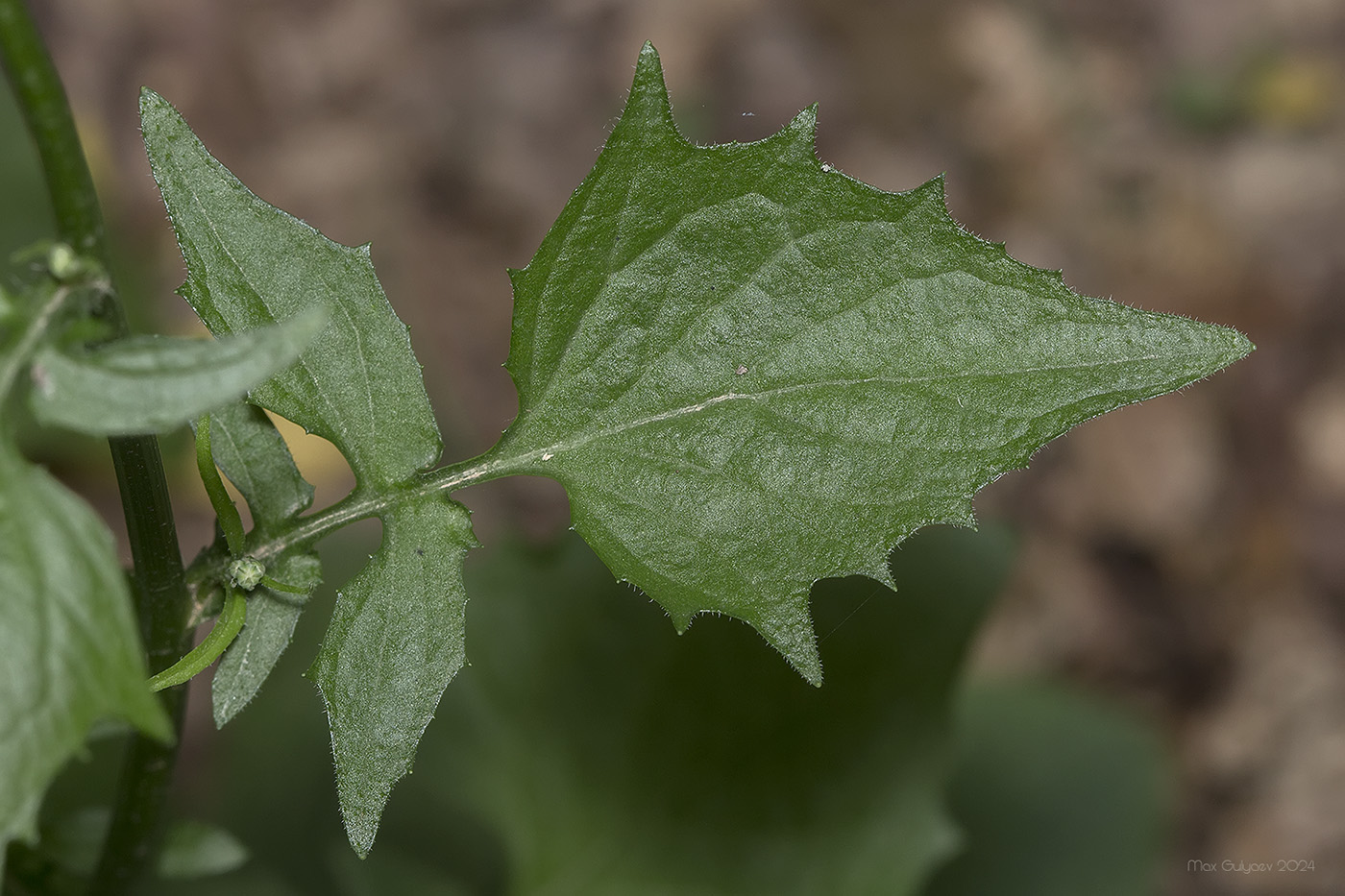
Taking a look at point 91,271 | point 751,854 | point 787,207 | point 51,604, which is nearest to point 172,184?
point 91,271

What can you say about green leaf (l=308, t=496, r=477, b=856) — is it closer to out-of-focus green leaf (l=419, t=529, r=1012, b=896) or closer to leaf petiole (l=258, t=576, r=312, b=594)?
leaf petiole (l=258, t=576, r=312, b=594)

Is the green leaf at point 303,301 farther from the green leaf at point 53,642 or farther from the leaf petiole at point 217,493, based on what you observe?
the green leaf at point 53,642

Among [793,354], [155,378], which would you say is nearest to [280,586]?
[155,378]

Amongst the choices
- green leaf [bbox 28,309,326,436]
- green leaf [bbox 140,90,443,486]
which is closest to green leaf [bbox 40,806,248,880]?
green leaf [bbox 140,90,443,486]

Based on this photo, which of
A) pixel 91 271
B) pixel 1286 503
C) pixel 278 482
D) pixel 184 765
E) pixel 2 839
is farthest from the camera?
pixel 1286 503

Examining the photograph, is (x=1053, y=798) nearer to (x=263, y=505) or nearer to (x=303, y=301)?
(x=263, y=505)

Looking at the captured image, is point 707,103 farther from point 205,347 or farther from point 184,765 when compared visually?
point 205,347

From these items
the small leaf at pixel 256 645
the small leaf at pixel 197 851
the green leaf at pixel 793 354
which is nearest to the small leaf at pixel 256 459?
the small leaf at pixel 256 645
